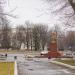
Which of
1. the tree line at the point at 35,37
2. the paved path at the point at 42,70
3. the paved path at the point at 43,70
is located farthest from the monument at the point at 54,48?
the tree line at the point at 35,37

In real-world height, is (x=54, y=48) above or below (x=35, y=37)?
below

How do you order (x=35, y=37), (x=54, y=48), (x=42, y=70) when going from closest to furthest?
(x=42, y=70) → (x=54, y=48) → (x=35, y=37)

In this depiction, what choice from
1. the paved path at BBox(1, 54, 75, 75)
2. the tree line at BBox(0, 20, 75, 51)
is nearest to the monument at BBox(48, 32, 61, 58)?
the paved path at BBox(1, 54, 75, 75)

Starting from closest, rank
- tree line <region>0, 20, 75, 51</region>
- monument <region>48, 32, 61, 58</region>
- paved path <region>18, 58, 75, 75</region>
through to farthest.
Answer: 1. paved path <region>18, 58, 75, 75</region>
2. monument <region>48, 32, 61, 58</region>
3. tree line <region>0, 20, 75, 51</region>

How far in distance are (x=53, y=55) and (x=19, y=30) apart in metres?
57.6

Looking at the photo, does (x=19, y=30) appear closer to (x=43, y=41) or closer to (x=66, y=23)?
(x=43, y=41)

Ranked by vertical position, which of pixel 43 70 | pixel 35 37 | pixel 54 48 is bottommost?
pixel 43 70

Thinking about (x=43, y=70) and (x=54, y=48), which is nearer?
(x=43, y=70)

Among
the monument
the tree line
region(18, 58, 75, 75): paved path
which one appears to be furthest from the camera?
the tree line

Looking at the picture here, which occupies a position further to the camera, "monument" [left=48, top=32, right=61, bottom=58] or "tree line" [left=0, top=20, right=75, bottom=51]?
"tree line" [left=0, top=20, right=75, bottom=51]

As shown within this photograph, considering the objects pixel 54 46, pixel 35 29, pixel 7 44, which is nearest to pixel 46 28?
pixel 35 29

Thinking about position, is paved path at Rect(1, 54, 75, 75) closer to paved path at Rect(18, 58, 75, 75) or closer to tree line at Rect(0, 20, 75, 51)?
paved path at Rect(18, 58, 75, 75)

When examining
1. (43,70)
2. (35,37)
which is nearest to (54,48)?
(43,70)

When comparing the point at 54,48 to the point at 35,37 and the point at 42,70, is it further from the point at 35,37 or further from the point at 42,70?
the point at 35,37
